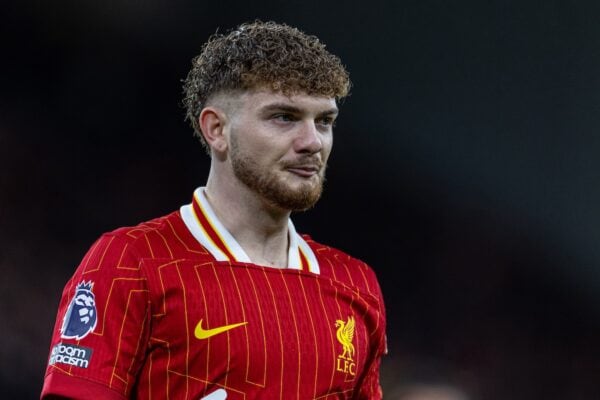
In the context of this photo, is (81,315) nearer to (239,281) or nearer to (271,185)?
(239,281)

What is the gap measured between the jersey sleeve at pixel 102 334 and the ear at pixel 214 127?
29 centimetres

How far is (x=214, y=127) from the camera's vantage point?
177 cm

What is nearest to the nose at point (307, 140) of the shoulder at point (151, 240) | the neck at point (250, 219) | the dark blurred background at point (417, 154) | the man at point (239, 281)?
the man at point (239, 281)

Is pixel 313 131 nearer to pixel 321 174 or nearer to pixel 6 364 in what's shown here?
pixel 321 174

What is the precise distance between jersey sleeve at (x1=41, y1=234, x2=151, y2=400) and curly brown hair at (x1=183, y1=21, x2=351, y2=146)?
39 centimetres

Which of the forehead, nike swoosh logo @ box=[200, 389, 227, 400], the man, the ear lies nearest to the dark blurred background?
the man

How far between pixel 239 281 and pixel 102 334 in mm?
266

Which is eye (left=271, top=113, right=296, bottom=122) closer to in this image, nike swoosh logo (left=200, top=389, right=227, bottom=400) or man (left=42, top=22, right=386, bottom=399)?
man (left=42, top=22, right=386, bottom=399)

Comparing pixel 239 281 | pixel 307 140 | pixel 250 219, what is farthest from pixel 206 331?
pixel 307 140

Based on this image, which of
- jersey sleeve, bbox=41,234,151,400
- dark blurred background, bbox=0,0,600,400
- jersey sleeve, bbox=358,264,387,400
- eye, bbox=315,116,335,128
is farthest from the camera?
dark blurred background, bbox=0,0,600,400

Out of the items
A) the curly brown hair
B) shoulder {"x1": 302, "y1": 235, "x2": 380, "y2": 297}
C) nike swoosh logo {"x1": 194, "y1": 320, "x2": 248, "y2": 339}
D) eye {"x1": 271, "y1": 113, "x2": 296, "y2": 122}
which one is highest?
the curly brown hair

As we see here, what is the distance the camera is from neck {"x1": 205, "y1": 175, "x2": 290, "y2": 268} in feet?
5.73

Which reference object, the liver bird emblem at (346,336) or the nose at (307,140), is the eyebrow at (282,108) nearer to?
the nose at (307,140)

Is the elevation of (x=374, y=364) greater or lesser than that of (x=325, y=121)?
lesser
